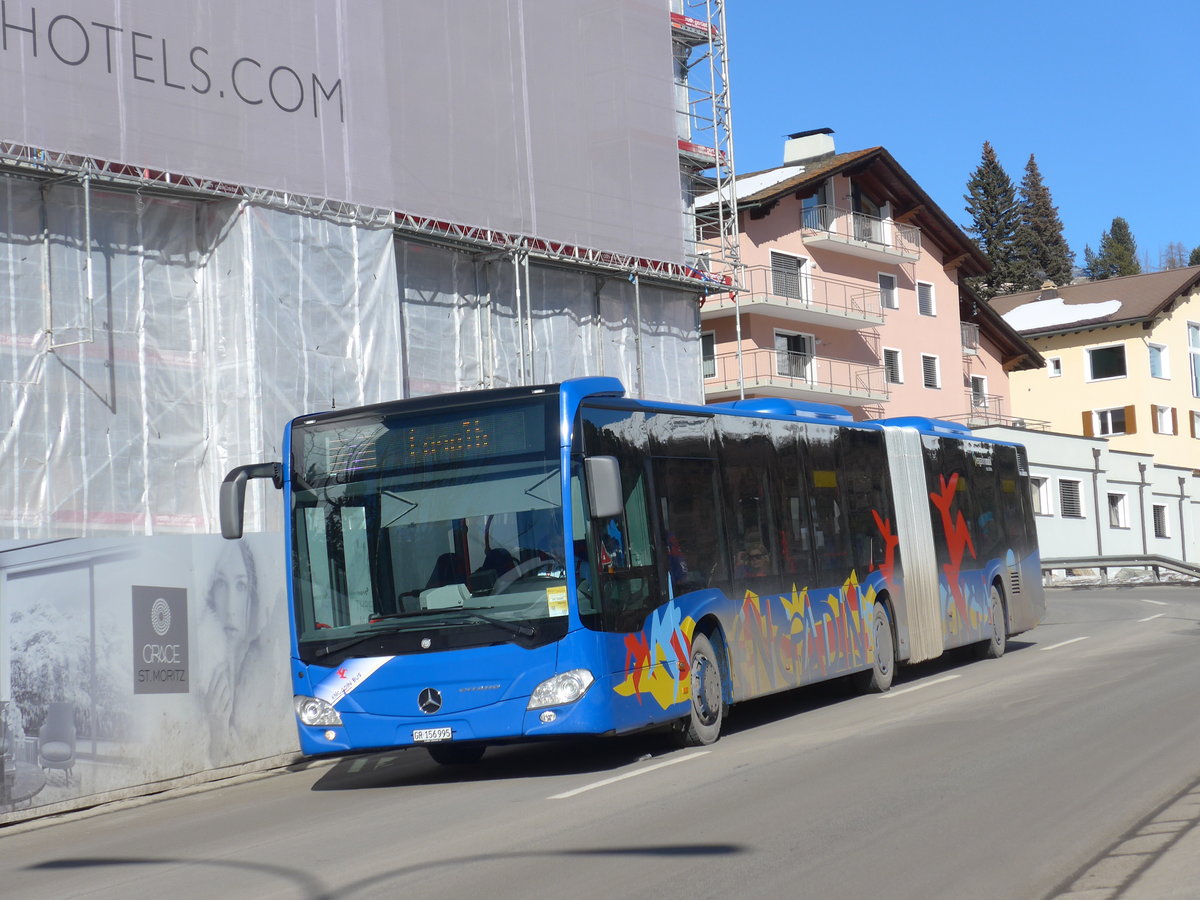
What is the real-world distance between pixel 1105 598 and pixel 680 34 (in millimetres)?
16417

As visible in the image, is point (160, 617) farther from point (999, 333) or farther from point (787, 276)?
point (999, 333)

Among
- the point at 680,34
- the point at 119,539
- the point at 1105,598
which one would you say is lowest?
the point at 1105,598

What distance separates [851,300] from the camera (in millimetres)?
52969

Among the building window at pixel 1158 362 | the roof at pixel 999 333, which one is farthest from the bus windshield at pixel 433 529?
the building window at pixel 1158 362

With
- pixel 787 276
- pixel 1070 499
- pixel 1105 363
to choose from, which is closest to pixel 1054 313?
pixel 1105 363

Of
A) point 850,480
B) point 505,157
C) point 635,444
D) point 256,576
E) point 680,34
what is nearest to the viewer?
point 635,444

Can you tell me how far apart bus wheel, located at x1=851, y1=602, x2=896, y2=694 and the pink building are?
27.1 meters

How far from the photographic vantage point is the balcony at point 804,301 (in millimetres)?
47750

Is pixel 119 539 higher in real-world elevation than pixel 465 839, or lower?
higher

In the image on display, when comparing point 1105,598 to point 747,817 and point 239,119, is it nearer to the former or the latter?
point 239,119

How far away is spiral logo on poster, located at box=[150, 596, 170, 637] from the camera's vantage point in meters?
13.9

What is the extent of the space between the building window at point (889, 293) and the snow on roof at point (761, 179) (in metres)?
5.12

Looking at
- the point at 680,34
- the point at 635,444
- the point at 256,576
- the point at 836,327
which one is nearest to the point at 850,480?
the point at 635,444

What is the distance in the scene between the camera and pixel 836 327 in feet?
174
